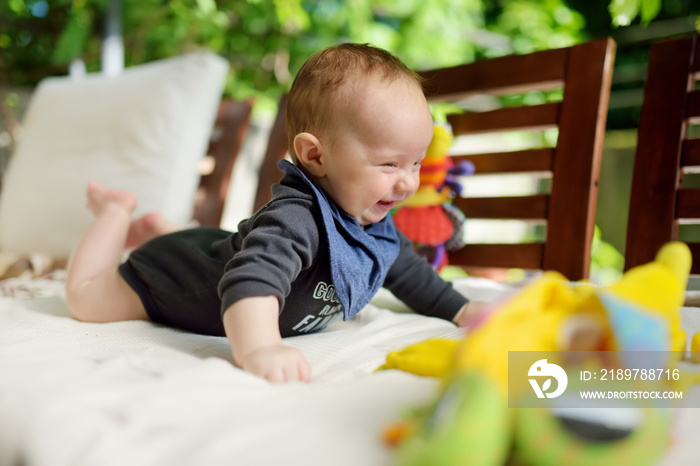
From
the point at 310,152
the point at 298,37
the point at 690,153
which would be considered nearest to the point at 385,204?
the point at 310,152

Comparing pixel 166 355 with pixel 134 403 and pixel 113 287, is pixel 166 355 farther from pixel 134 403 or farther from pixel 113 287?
pixel 113 287

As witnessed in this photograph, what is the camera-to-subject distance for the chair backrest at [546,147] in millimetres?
1139

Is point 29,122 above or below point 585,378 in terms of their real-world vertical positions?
above

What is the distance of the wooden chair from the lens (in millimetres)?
1139

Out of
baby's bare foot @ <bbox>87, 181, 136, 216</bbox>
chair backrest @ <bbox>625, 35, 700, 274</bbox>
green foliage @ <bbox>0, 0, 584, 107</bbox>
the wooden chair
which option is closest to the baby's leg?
baby's bare foot @ <bbox>87, 181, 136, 216</bbox>

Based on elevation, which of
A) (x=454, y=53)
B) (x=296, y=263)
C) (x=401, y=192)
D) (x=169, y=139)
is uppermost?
(x=454, y=53)

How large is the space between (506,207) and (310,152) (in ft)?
2.20

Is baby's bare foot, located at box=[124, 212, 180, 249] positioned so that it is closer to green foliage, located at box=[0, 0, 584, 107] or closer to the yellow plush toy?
the yellow plush toy

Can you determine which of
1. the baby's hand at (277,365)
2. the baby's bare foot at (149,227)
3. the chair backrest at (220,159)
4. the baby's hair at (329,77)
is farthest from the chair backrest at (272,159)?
the baby's hand at (277,365)

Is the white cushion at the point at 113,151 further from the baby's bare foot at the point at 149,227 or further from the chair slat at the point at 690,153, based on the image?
the chair slat at the point at 690,153

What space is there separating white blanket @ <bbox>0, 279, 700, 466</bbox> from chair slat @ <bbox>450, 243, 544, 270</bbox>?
0.68 metres

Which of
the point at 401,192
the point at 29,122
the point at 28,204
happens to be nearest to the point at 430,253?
the point at 401,192

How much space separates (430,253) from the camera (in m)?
1.33

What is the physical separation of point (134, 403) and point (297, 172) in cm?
40
